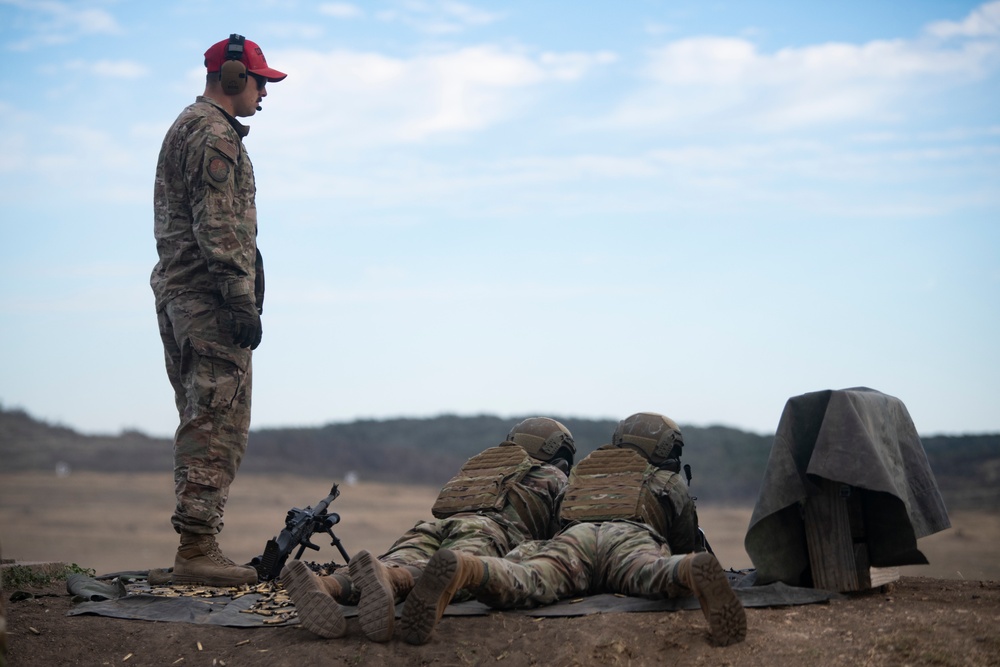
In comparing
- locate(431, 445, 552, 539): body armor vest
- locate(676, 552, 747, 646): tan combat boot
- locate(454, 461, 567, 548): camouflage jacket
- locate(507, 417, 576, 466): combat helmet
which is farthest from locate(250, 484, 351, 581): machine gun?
locate(676, 552, 747, 646): tan combat boot

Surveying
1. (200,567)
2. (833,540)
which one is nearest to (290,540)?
(200,567)

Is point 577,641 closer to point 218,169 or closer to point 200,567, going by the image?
point 200,567

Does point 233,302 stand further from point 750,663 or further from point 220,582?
point 750,663

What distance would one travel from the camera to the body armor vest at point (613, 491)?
6.02 metres

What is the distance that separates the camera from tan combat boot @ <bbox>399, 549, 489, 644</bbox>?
472 cm

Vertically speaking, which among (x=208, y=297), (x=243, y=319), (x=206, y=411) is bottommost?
(x=206, y=411)

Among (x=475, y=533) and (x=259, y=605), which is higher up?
(x=475, y=533)

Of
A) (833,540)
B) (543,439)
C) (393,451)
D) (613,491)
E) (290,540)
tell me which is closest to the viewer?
(833,540)

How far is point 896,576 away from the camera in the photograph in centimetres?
654

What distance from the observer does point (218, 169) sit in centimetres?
652

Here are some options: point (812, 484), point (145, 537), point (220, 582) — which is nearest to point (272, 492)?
point (145, 537)

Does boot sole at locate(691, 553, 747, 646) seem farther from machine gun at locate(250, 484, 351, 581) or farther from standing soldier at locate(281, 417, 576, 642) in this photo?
machine gun at locate(250, 484, 351, 581)

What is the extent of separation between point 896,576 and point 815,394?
1.51m

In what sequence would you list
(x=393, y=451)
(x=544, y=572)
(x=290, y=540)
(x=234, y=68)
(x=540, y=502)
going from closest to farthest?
(x=544, y=572) → (x=540, y=502) → (x=290, y=540) → (x=234, y=68) → (x=393, y=451)
